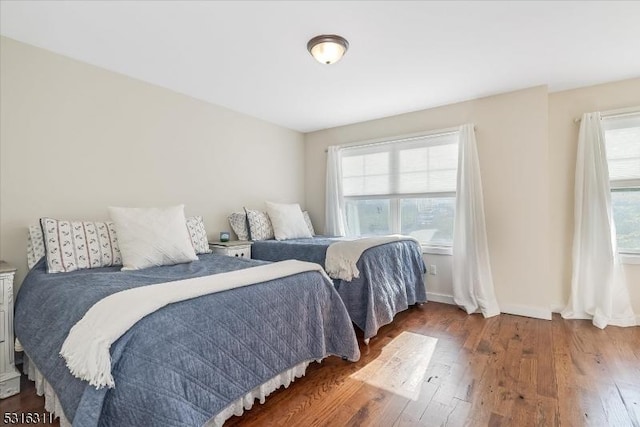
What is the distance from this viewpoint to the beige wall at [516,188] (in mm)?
3020

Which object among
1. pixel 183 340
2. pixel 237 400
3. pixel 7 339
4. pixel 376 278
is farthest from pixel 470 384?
pixel 7 339

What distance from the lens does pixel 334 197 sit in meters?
4.27

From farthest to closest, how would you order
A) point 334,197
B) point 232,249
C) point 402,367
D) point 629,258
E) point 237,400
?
point 334,197, point 232,249, point 629,258, point 402,367, point 237,400

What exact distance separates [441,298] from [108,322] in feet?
10.8

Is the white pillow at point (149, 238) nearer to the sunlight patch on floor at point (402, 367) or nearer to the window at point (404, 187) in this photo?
the sunlight patch on floor at point (402, 367)

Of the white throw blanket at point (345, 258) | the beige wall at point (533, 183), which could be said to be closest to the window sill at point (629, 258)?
the beige wall at point (533, 183)

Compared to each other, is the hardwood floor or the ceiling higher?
the ceiling

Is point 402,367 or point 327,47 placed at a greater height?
point 327,47

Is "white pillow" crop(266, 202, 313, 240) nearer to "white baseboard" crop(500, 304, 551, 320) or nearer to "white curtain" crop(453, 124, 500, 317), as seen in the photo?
"white curtain" crop(453, 124, 500, 317)

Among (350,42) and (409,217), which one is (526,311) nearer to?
(409,217)

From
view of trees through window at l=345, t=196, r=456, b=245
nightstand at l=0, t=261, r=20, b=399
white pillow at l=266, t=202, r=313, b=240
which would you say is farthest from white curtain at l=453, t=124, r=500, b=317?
nightstand at l=0, t=261, r=20, b=399

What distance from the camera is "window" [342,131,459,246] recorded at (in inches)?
142

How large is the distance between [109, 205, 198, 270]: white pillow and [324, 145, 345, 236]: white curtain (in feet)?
7.15

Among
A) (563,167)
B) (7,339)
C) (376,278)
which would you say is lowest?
(7,339)
